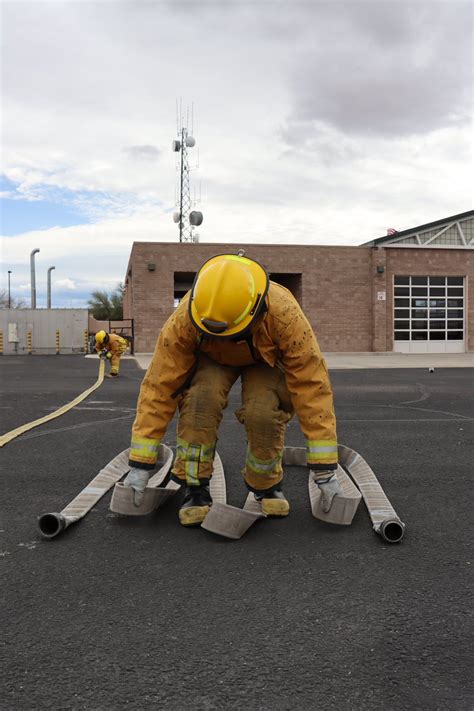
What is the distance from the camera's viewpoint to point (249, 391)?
346cm

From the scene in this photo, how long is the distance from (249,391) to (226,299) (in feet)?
2.40

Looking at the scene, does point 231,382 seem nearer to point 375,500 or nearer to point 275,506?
point 275,506

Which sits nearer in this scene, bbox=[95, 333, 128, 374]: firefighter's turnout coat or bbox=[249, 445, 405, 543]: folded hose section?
bbox=[249, 445, 405, 543]: folded hose section

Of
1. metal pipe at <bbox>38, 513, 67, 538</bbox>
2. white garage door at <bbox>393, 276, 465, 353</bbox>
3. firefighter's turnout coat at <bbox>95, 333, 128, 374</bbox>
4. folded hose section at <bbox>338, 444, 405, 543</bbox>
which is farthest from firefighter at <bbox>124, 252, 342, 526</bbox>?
white garage door at <bbox>393, 276, 465, 353</bbox>

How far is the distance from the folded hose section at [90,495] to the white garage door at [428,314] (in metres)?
23.9

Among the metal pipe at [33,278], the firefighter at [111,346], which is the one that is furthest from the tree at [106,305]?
the firefighter at [111,346]

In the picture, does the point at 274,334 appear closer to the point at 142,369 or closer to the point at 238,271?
the point at 238,271

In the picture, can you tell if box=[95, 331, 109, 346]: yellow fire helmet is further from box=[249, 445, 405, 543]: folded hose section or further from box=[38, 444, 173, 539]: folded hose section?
box=[249, 445, 405, 543]: folded hose section

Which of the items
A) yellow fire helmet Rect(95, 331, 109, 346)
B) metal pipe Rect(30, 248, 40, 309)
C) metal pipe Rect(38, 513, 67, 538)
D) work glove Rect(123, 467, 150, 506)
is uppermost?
metal pipe Rect(30, 248, 40, 309)

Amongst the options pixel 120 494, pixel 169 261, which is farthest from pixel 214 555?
pixel 169 261

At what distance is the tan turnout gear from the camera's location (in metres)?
3.17

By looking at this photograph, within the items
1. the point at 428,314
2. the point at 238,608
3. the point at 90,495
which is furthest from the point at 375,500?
the point at 428,314

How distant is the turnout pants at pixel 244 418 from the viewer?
3.32 m

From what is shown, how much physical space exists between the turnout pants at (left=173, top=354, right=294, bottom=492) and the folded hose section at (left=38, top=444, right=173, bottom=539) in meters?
0.60
